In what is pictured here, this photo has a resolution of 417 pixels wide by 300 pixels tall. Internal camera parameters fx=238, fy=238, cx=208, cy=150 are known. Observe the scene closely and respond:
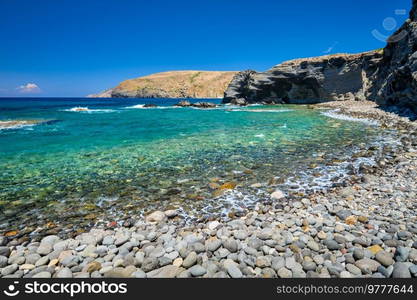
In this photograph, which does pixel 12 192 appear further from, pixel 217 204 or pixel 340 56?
pixel 340 56

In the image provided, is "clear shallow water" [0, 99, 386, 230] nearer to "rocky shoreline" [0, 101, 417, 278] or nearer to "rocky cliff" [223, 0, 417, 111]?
"rocky shoreline" [0, 101, 417, 278]

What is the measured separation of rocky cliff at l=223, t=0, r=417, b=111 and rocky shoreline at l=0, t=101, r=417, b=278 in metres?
39.8

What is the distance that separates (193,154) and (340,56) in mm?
76630

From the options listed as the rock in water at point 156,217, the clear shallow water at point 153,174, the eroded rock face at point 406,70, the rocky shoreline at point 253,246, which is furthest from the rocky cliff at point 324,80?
the rock in water at point 156,217

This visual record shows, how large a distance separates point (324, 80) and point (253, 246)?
8259 cm

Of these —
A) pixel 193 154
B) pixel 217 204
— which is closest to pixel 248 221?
pixel 217 204

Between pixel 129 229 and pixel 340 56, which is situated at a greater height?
pixel 340 56

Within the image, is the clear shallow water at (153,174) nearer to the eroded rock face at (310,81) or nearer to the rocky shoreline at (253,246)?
the rocky shoreline at (253,246)

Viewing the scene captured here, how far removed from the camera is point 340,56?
7262cm

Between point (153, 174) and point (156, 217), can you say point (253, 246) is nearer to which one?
point (156, 217)

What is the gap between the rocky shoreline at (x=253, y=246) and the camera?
14.9 feet

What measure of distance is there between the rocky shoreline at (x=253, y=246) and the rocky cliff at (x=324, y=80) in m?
39.8

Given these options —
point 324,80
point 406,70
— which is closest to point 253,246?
point 406,70

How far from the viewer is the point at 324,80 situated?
75625mm
